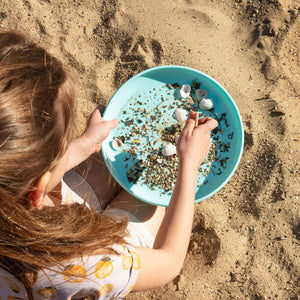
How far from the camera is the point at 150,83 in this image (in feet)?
5.68

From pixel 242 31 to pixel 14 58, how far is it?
154 cm

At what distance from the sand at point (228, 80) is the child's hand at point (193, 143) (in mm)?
564

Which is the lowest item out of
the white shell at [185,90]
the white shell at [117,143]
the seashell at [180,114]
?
the white shell at [117,143]

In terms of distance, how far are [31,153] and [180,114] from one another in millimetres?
924

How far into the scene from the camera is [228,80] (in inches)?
77.5

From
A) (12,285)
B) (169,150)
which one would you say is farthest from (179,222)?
(12,285)

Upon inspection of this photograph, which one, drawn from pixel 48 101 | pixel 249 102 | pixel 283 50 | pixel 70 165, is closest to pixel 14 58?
pixel 48 101

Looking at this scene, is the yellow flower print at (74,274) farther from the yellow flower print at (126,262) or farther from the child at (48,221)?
the yellow flower print at (126,262)

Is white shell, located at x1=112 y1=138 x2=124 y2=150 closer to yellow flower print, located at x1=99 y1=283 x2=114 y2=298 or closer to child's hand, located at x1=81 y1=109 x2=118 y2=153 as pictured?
child's hand, located at x1=81 y1=109 x2=118 y2=153

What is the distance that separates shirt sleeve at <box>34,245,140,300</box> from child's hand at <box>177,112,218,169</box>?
0.47 meters

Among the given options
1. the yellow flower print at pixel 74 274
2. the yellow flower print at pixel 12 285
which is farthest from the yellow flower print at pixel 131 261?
the yellow flower print at pixel 12 285

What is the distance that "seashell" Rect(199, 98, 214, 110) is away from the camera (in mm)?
1660

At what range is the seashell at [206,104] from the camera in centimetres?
166

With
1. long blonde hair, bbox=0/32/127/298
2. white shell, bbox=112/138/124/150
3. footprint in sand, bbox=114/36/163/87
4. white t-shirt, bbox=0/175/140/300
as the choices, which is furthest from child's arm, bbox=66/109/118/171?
footprint in sand, bbox=114/36/163/87
